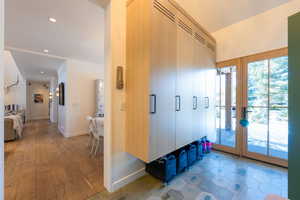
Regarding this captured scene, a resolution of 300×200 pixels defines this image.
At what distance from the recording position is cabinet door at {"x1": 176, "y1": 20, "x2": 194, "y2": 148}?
A: 6.76 ft

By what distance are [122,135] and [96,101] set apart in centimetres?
378

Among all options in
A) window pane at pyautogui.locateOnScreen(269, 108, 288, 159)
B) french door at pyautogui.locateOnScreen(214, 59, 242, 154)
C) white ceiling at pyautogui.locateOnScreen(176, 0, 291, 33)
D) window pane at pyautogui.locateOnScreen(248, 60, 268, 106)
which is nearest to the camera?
white ceiling at pyautogui.locateOnScreen(176, 0, 291, 33)

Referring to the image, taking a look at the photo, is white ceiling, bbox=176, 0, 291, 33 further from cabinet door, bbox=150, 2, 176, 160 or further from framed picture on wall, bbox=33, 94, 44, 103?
framed picture on wall, bbox=33, 94, 44, 103

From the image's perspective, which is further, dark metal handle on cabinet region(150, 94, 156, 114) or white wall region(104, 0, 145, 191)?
white wall region(104, 0, 145, 191)

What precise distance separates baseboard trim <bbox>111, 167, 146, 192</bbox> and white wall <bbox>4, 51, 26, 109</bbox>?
873cm

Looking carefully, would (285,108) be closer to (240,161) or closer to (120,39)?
(240,161)

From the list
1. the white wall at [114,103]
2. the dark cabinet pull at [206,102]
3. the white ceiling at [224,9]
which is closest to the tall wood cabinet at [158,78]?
the white wall at [114,103]

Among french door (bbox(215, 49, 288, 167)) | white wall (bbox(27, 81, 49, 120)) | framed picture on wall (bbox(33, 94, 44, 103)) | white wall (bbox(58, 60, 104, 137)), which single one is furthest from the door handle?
framed picture on wall (bbox(33, 94, 44, 103))

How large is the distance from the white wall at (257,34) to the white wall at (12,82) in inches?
382

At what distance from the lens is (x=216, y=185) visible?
6.43 feet

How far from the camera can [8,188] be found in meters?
1.87

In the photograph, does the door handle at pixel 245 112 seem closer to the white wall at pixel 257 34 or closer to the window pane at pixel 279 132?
the window pane at pixel 279 132

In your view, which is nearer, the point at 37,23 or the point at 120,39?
the point at 120,39

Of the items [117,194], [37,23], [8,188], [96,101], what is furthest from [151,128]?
[96,101]
